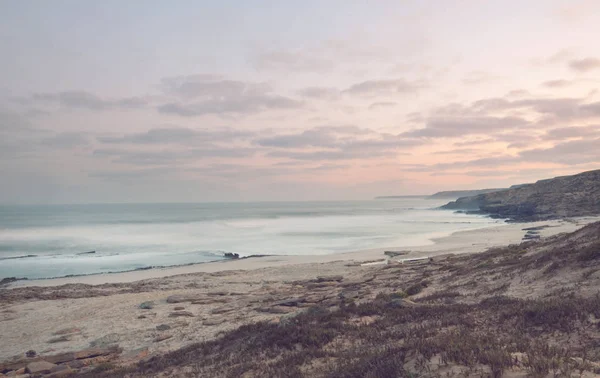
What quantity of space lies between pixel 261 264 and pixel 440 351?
3393cm

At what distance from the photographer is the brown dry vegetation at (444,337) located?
6.42 metres

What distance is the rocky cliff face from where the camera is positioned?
72.5 m

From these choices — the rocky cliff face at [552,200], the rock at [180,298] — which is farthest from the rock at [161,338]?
the rocky cliff face at [552,200]

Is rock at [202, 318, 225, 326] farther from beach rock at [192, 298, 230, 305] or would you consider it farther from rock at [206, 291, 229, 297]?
rock at [206, 291, 229, 297]

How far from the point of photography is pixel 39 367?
1239 centimetres

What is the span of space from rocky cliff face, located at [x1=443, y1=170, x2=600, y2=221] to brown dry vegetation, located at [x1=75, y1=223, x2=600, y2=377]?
211 ft

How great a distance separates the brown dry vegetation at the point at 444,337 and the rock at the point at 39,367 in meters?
2.18

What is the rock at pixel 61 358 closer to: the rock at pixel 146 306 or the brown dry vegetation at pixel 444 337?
the brown dry vegetation at pixel 444 337

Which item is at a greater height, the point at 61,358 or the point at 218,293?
the point at 61,358

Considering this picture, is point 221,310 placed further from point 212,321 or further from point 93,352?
point 93,352

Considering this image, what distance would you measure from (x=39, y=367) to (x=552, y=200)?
90813 mm

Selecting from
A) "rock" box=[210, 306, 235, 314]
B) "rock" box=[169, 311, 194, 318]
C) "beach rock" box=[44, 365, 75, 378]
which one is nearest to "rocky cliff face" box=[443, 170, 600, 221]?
"rock" box=[210, 306, 235, 314]

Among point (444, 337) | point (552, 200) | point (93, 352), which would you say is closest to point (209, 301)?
point (93, 352)

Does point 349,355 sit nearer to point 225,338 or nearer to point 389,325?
point 389,325
